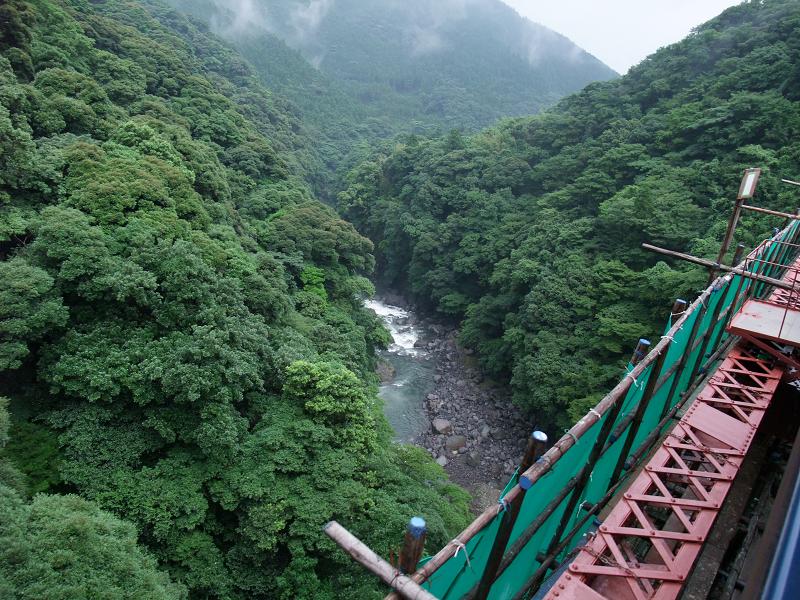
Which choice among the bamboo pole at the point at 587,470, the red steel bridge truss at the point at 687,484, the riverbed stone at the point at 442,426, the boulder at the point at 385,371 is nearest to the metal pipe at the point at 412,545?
the red steel bridge truss at the point at 687,484

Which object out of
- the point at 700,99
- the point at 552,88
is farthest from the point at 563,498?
the point at 552,88

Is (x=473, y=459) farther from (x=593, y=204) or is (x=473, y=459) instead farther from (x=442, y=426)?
(x=593, y=204)

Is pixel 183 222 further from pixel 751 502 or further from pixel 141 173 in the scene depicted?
pixel 751 502

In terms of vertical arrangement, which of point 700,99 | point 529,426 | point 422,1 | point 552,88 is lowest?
point 529,426

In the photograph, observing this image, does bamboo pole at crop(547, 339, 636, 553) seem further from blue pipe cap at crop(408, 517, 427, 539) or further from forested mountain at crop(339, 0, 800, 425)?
forested mountain at crop(339, 0, 800, 425)

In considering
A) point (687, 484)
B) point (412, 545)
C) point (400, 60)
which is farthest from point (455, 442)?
point (400, 60)

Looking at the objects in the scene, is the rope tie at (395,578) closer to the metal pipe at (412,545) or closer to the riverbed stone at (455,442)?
the metal pipe at (412,545)

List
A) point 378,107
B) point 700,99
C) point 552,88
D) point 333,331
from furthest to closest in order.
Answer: point 552,88 → point 378,107 → point 700,99 → point 333,331
